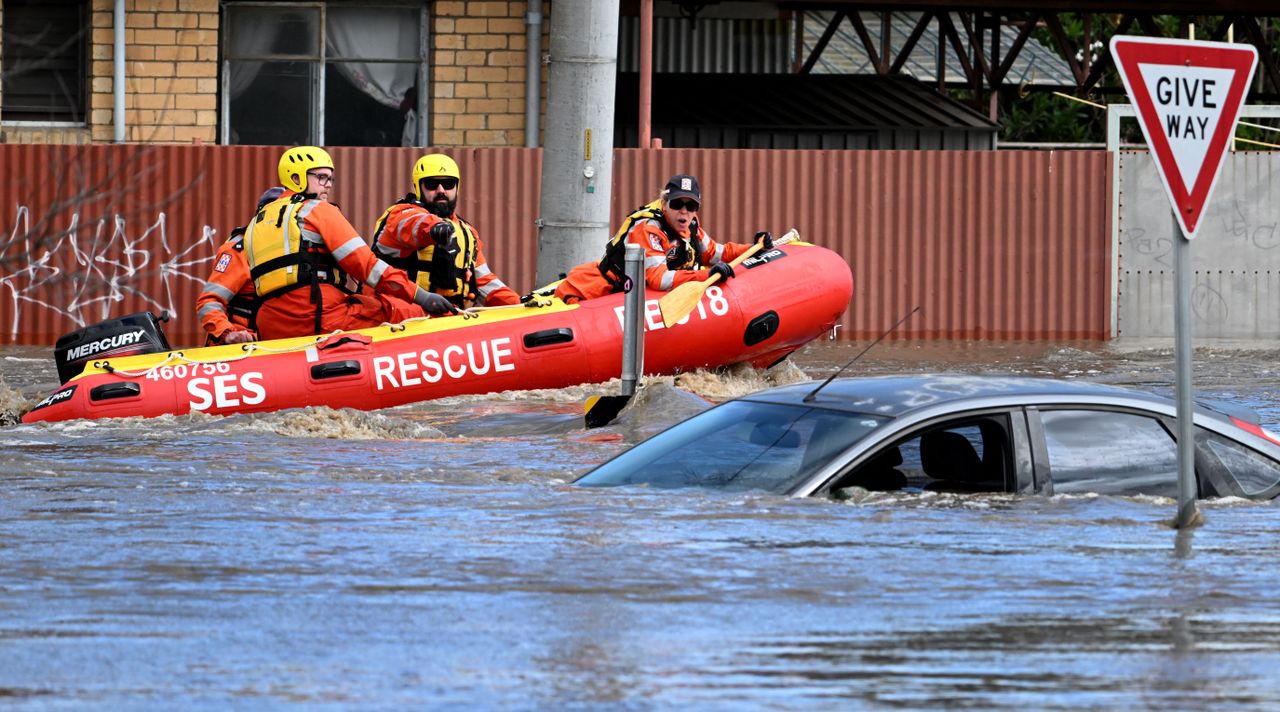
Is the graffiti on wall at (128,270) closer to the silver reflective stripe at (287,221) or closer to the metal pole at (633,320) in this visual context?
the silver reflective stripe at (287,221)

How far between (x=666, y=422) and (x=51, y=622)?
19.3 feet

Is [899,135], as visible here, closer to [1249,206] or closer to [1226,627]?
[1249,206]

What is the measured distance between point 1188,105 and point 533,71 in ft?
47.2

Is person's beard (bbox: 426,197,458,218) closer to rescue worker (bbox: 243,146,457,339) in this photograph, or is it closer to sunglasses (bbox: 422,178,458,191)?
sunglasses (bbox: 422,178,458,191)

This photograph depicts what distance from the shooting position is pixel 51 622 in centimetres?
601

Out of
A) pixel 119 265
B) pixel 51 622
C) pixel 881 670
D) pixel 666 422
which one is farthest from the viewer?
pixel 119 265

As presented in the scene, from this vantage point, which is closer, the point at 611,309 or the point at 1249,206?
the point at 611,309

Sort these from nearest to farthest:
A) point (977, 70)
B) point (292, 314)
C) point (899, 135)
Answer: point (292, 314) < point (899, 135) < point (977, 70)

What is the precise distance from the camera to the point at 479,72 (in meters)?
21.6

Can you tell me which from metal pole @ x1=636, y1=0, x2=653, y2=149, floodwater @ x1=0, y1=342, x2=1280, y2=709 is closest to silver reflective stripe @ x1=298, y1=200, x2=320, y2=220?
floodwater @ x1=0, y1=342, x2=1280, y2=709

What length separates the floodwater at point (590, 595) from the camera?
5.21m

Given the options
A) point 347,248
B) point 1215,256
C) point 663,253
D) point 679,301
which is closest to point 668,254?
point 663,253

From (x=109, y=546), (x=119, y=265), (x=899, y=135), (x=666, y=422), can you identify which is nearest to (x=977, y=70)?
(x=899, y=135)

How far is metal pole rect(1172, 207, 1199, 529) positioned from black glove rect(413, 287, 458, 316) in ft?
21.1
